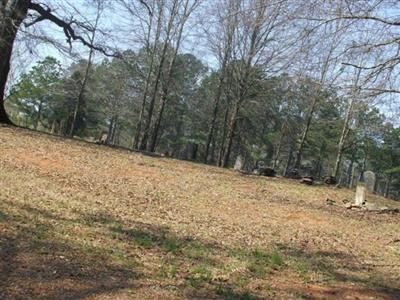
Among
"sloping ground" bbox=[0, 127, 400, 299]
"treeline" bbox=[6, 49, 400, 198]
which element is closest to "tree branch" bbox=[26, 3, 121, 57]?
"sloping ground" bbox=[0, 127, 400, 299]

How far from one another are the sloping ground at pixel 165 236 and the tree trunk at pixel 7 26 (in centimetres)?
267

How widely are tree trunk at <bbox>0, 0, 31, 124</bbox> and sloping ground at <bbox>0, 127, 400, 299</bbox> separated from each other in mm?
2667

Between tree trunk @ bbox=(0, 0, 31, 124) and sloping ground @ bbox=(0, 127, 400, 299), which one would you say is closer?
sloping ground @ bbox=(0, 127, 400, 299)

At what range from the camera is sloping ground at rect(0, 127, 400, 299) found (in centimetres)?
532

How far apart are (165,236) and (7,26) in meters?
10.1

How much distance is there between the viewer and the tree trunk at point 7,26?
14.7 m

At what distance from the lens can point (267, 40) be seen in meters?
21.6

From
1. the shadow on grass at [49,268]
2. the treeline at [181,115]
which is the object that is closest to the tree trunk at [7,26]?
the shadow on grass at [49,268]

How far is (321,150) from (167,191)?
3473cm

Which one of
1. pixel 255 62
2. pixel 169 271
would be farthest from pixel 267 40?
pixel 169 271

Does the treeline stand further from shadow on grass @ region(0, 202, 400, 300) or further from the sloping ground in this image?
shadow on grass @ region(0, 202, 400, 300)

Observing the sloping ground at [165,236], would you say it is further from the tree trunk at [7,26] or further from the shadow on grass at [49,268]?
the tree trunk at [7,26]

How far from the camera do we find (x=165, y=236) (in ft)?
25.3

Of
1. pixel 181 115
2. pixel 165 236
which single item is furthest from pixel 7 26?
pixel 181 115
